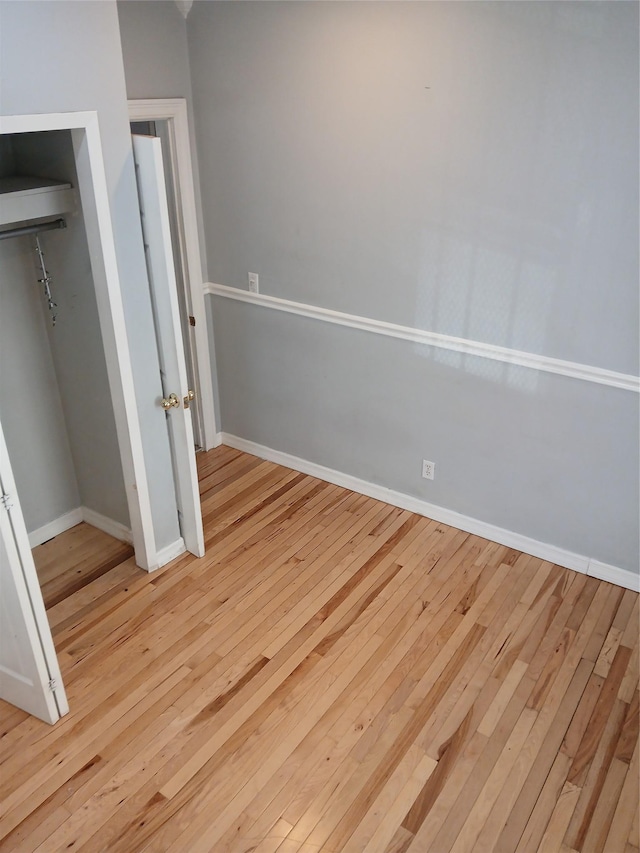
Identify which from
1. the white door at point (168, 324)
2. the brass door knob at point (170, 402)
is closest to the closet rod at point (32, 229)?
the white door at point (168, 324)

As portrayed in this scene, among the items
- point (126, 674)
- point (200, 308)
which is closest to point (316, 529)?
point (126, 674)

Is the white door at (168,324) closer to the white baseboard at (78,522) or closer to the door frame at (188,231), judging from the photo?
the white baseboard at (78,522)

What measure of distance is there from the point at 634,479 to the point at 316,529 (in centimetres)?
158

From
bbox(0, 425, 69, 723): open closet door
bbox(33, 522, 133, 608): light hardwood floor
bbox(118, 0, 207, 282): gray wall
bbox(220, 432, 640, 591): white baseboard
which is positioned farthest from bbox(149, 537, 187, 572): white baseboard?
bbox(118, 0, 207, 282): gray wall

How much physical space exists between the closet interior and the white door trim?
0.19 meters

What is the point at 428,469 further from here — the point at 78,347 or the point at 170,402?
the point at 78,347

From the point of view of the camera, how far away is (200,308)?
4070 millimetres

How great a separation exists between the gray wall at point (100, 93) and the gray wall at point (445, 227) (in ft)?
3.47

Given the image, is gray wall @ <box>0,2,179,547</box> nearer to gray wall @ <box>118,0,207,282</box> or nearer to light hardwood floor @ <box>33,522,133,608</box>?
light hardwood floor @ <box>33,522,133,608</box>

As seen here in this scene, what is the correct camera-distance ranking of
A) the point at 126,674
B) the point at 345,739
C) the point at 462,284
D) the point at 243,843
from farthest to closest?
the point at 462,284
the point at 126,674
the point at 345,739
the point at 243,843

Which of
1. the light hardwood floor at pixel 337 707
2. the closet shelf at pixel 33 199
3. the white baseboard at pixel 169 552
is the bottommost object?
the light hardwood floor at pixel 337 707

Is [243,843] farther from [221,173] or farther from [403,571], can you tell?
[221,173]

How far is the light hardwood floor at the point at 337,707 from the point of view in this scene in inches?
87.0

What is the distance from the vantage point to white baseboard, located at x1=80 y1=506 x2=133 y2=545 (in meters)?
3.51
